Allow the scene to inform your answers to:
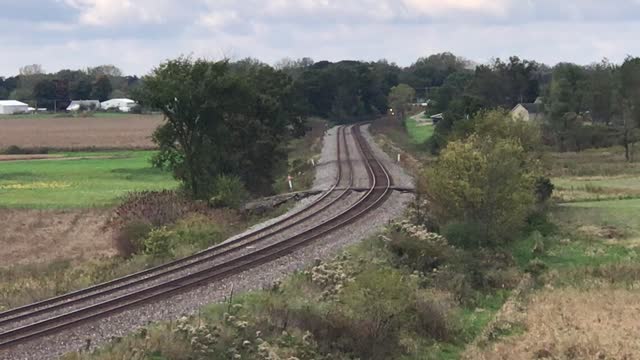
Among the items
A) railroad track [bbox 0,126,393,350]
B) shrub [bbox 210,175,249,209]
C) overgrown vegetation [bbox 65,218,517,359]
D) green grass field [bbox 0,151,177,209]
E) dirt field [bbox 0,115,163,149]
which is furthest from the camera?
dirt field [bbox 0,115,163,149]

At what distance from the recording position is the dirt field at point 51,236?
3881 cm

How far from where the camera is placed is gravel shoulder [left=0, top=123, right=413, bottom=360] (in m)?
17.6

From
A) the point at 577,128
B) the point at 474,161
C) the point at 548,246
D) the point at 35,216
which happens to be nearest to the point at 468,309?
the point at 474,161

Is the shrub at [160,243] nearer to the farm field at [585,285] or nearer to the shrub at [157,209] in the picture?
the shrub at [157,209]

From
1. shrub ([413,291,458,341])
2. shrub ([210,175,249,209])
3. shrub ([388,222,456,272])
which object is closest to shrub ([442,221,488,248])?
shrub ([388,222,456,272])

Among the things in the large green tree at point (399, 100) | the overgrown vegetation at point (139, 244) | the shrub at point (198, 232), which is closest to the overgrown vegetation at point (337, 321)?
the overgrown vegetation at point (139, 244)

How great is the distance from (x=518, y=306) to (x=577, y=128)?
85758 millimetres

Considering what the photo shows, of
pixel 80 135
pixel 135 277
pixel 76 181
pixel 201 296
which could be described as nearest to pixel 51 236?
pixel 135 277

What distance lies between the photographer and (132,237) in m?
35.2

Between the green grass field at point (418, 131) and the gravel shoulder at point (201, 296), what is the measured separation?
7376cm

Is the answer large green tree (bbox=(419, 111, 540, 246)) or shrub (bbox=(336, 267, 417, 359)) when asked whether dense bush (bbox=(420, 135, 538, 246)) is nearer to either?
large green tree (bbox=(419, 111, 540, 246))

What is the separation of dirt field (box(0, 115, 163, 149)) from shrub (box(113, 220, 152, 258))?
199 ft

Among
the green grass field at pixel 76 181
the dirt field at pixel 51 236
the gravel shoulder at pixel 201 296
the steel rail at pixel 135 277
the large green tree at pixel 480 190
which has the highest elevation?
the large green tree at pixel 480 190

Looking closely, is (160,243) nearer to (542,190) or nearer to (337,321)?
(337,321)
